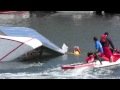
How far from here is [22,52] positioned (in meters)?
21.9

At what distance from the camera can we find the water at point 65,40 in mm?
18172

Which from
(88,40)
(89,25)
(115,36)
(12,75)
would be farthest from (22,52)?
(89,25)

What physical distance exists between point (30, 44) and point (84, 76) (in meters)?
4.91

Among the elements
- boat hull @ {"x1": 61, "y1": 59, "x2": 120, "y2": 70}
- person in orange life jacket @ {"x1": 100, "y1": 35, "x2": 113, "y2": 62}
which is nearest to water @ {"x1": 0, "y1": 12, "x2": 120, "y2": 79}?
boat hull @ {"x1": 61, "y1": 59, "x2": 120, "y2": 70}

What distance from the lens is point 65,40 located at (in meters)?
30.5

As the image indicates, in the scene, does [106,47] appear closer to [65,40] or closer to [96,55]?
[96,55]

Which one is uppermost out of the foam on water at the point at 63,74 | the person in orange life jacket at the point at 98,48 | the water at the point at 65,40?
the person in orange life jacket at the point at 98,48

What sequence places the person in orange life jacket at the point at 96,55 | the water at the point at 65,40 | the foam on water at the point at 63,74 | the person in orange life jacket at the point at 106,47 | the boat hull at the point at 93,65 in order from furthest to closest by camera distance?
1. the person in orange life jacket at the point at 106,47
2. the person in orange life jacket at the point at 96,55
3. the boat hull at the point at 93,65
4. the water at the point at 65,40
5. the foam on water at the point at 63,74

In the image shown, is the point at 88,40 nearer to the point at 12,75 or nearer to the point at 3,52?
the point at 3,52

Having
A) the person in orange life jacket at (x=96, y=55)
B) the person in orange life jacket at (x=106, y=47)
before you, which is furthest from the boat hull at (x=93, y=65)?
the person in orange life jacket at (x=106, y=47)

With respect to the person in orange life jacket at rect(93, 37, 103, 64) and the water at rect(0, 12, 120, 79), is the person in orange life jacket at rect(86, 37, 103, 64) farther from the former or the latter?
the water at rect(0, 12, 120, 79)

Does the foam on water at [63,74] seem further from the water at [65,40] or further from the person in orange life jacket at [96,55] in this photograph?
the person in orange life jacket at [96,55]

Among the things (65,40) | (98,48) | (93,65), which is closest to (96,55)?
(98,48)

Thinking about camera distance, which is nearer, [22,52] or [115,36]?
[22,52]
